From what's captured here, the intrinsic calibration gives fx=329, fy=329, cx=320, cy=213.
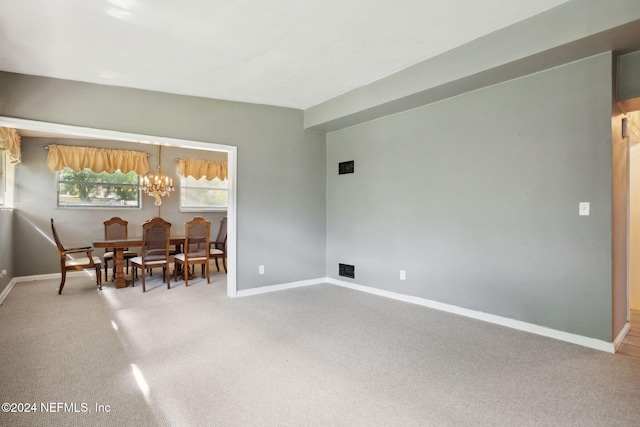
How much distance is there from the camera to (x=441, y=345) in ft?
8.77

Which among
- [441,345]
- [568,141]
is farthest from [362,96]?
[441,345]

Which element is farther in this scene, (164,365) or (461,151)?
(461,151)

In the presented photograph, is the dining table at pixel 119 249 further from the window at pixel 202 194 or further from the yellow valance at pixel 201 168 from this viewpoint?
the yellow valance at pixel 201 168

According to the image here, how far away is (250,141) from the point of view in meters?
4.41

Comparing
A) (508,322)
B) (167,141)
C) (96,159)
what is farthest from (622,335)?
(96,159)

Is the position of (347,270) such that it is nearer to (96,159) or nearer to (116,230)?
(116,230)

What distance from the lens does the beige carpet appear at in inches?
69.6

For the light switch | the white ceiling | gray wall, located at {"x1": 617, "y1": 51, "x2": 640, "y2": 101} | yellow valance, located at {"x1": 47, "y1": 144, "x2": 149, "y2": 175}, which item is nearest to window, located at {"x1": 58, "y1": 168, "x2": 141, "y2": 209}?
yellow valance, located at {"x1": 47, "y1": 144, "x2": 149, "y2": 175}

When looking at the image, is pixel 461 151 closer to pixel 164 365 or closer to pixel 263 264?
pixel 263 264

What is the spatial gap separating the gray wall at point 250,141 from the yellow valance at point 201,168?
120 inches

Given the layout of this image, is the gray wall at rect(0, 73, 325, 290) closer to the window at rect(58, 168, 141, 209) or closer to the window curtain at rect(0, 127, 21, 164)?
the window curtain at rect(0, 127, 21, 164)

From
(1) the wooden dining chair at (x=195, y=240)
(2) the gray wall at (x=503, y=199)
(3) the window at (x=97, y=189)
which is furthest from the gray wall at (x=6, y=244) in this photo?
(2) the gray wall at (x=503, y=199)

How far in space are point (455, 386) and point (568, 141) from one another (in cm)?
217

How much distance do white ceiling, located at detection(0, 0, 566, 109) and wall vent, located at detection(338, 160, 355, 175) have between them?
4.17ft
